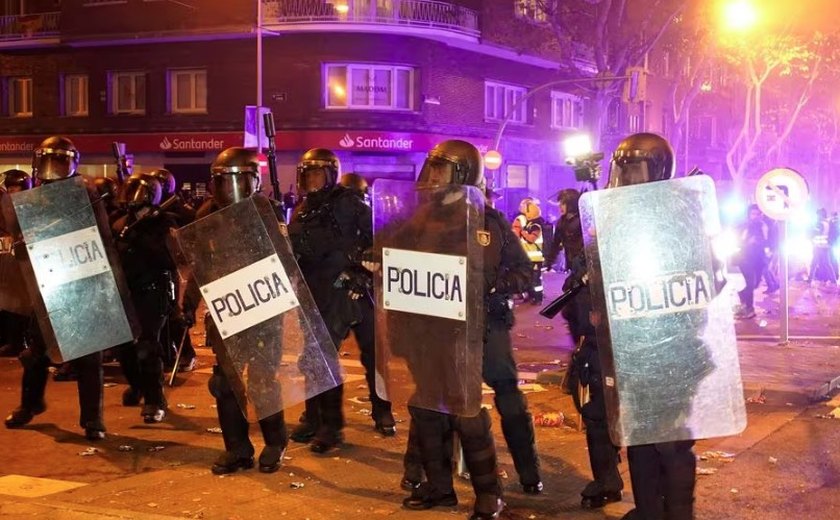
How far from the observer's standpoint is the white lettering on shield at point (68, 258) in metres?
7.00

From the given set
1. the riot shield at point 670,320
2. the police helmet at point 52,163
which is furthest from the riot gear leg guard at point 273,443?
the riot shield at point 670,320

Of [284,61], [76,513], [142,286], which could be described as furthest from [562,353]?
[284,61]

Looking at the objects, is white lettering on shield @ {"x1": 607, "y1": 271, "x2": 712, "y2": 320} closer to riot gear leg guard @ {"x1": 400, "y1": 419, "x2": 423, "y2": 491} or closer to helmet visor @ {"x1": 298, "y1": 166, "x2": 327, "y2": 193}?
riot gear leg guard @ {"x1": 400, "y1": 419, "x2": 423, "y2": 491}

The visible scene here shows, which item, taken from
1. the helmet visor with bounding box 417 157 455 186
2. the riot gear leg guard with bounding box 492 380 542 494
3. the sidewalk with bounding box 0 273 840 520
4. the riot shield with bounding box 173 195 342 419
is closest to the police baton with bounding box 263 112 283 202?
the riot shield with bounding box 173 195 342 419

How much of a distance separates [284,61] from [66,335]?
919 inches

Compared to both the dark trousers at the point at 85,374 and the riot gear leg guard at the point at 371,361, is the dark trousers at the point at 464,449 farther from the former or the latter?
the dark trousers at the point at 85,374

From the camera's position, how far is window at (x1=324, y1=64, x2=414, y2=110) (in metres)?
29.2

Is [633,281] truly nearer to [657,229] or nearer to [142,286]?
[657,229]

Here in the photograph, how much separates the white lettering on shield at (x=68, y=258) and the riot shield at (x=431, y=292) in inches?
107

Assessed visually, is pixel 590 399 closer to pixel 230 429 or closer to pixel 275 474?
pixel 275 474

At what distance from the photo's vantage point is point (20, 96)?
3347 centimetres

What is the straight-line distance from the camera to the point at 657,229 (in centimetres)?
451

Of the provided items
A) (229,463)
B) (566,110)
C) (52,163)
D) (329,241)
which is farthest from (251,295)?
(566,110)

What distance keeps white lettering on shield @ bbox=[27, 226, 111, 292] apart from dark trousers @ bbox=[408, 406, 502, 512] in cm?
287
